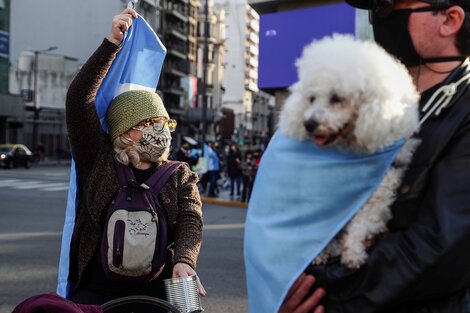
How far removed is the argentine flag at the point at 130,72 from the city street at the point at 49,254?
3330mm

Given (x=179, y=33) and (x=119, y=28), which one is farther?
(x=179, y=33)

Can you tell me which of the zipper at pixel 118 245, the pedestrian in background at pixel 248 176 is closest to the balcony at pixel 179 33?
the pedestrian in background at pixel 248 176

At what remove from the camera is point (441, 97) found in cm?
167

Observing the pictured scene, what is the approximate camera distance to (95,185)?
309 cm

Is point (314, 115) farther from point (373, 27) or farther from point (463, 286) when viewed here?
point (463, 286)

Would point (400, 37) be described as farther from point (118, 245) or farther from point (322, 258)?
point (118, 245)

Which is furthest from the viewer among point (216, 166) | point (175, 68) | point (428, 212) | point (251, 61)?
point (251, 61)

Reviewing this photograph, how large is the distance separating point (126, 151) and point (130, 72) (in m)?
0.49

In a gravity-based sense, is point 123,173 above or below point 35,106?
below

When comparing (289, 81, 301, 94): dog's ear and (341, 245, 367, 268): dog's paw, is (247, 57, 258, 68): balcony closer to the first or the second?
(289, 81, 301, 94): dog's ear

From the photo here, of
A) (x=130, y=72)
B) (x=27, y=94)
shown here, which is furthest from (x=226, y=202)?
(x=27, y=94)

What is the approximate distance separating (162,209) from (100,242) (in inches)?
13.4

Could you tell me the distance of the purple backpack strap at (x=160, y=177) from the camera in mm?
3068

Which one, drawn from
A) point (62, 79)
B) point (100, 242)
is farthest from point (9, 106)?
point (100, 242)
